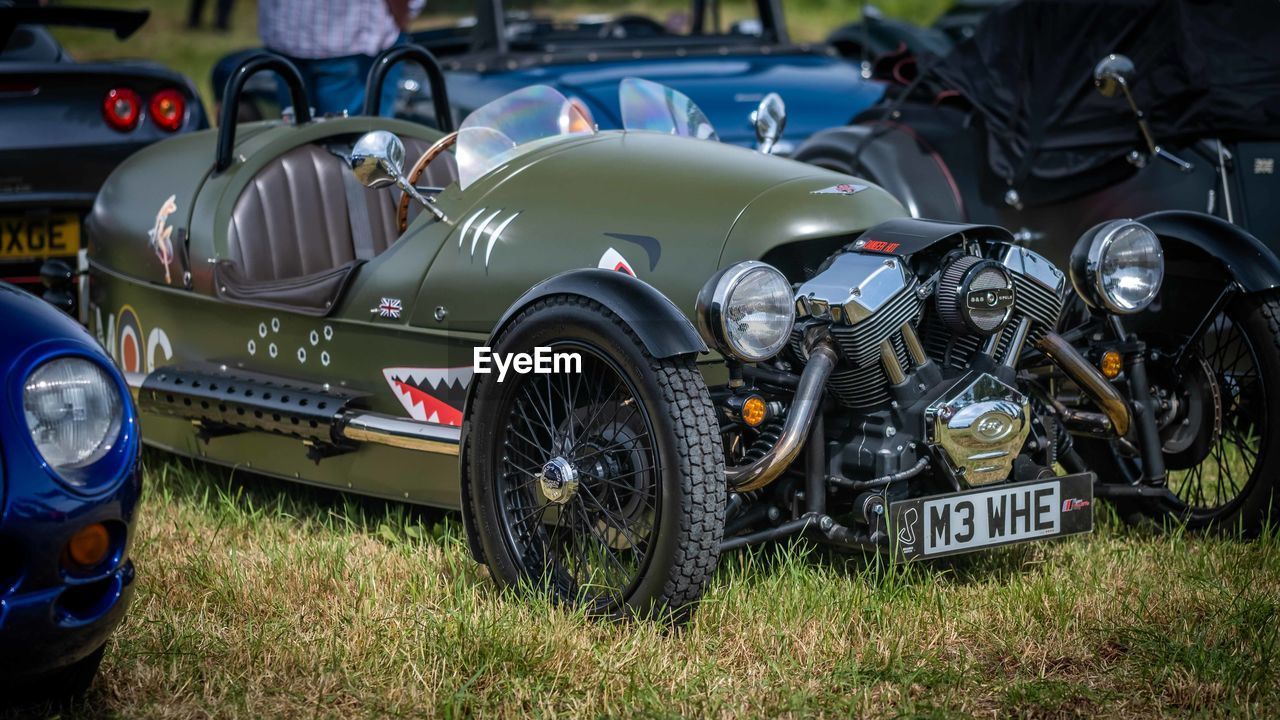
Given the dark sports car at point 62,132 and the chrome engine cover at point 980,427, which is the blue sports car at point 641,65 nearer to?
the dark sports car at point 62,132

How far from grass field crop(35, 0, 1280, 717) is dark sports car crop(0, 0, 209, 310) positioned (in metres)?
1.87

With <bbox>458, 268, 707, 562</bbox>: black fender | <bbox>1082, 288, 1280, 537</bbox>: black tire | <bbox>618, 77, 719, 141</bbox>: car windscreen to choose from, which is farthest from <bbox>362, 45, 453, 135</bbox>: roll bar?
<bbox>1082, 288, 1280, 537</bbox>: black tire

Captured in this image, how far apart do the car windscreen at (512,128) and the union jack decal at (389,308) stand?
0.39 m

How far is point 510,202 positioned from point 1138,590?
1897 millimetres

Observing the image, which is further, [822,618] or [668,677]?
[822,618]

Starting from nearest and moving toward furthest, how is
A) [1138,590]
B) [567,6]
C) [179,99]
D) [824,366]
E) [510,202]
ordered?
[824,366] → [1138,590] → [510,202] → [179,99] → [567,6]

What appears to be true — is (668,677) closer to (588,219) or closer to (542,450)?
(542,450)

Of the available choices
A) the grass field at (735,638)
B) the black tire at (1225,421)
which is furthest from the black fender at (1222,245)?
the grass field at (735,638)

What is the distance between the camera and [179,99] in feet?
18.8

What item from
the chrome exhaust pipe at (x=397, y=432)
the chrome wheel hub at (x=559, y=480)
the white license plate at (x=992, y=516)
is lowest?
the white license plate at (x=992, y=516)

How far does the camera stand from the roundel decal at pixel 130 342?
16.0 ft

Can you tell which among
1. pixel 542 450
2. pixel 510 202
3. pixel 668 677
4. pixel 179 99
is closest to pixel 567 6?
pixel 179 99

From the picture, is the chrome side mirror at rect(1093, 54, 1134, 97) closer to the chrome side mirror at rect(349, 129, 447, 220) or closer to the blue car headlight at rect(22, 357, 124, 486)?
the chrome side mirror at rect(349, 129, 447, 220)

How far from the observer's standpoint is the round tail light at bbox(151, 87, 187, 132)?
565 centimetres
